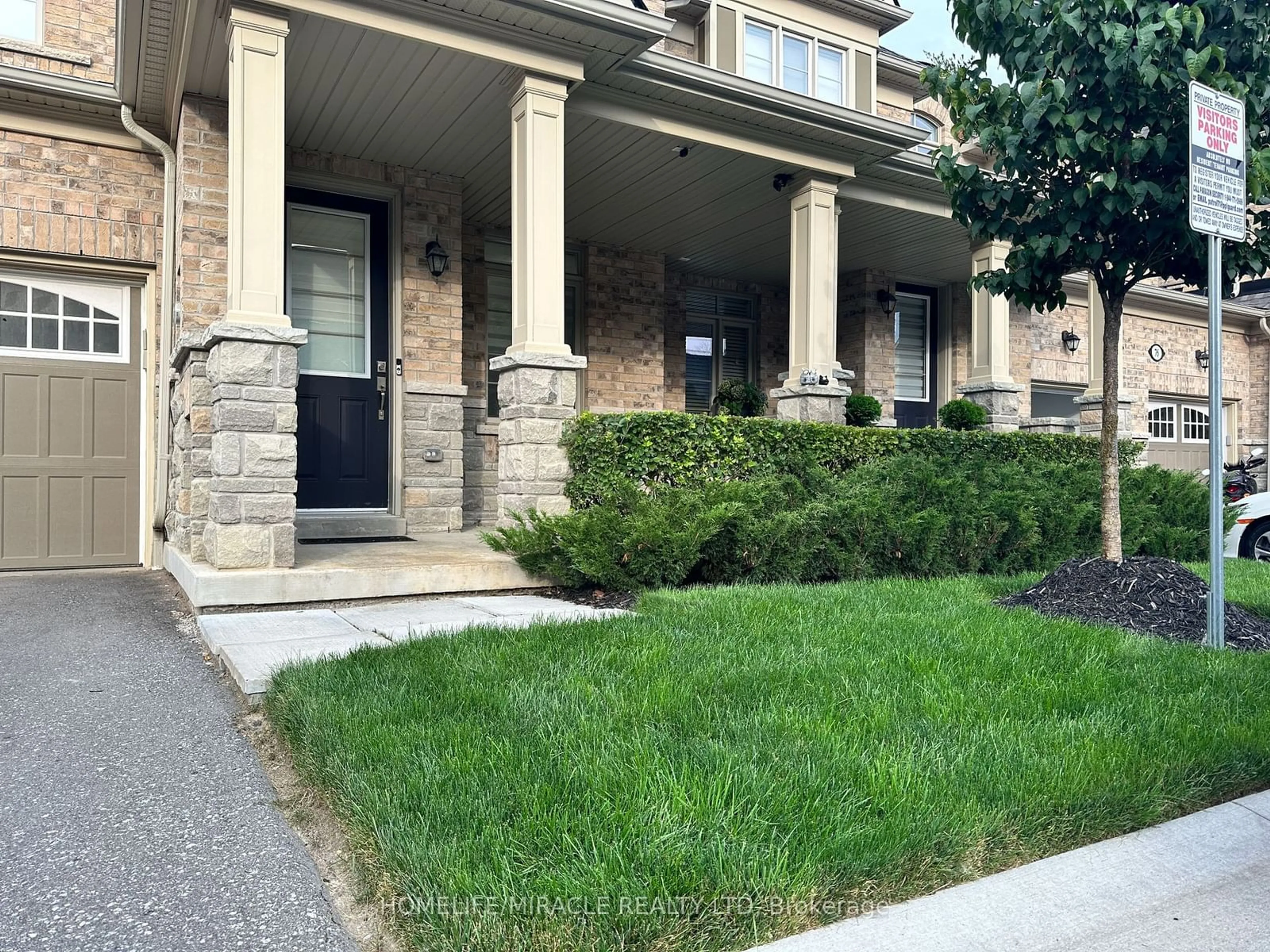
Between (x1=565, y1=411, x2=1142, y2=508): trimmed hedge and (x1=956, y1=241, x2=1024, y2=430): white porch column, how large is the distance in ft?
7.27

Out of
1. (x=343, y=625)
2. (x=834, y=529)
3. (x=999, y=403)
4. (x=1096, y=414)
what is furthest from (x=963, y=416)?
(x=343, y=625)

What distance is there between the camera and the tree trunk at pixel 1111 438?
17.5ft

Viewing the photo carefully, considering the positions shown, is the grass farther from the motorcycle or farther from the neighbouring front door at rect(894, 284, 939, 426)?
the neighbouring front door at rect(894, 284, 939, 426)

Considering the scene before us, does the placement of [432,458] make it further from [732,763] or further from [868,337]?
[868,337]

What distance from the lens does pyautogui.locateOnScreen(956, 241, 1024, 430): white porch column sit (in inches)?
385

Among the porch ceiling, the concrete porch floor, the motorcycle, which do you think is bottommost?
the concrete porch floor

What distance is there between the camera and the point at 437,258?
807 centimetres

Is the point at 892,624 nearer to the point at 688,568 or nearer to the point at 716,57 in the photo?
the point at 688,568

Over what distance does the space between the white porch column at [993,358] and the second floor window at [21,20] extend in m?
9.24

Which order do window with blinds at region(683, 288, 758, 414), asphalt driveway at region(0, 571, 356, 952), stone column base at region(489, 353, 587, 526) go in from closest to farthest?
asphalt driveway at region(0, 571, 356, 952) < stone column base at region(489, 353, 587, 526) < window with blinds at region(683, 288, 758, 414)

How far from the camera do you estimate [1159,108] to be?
15.4 feet

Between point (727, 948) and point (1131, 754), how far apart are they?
1.59 meters

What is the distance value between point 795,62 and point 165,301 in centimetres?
721

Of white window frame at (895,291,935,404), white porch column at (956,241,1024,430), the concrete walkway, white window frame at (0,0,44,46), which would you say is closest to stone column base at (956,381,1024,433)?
white porch column at (956,241,1024,430)
